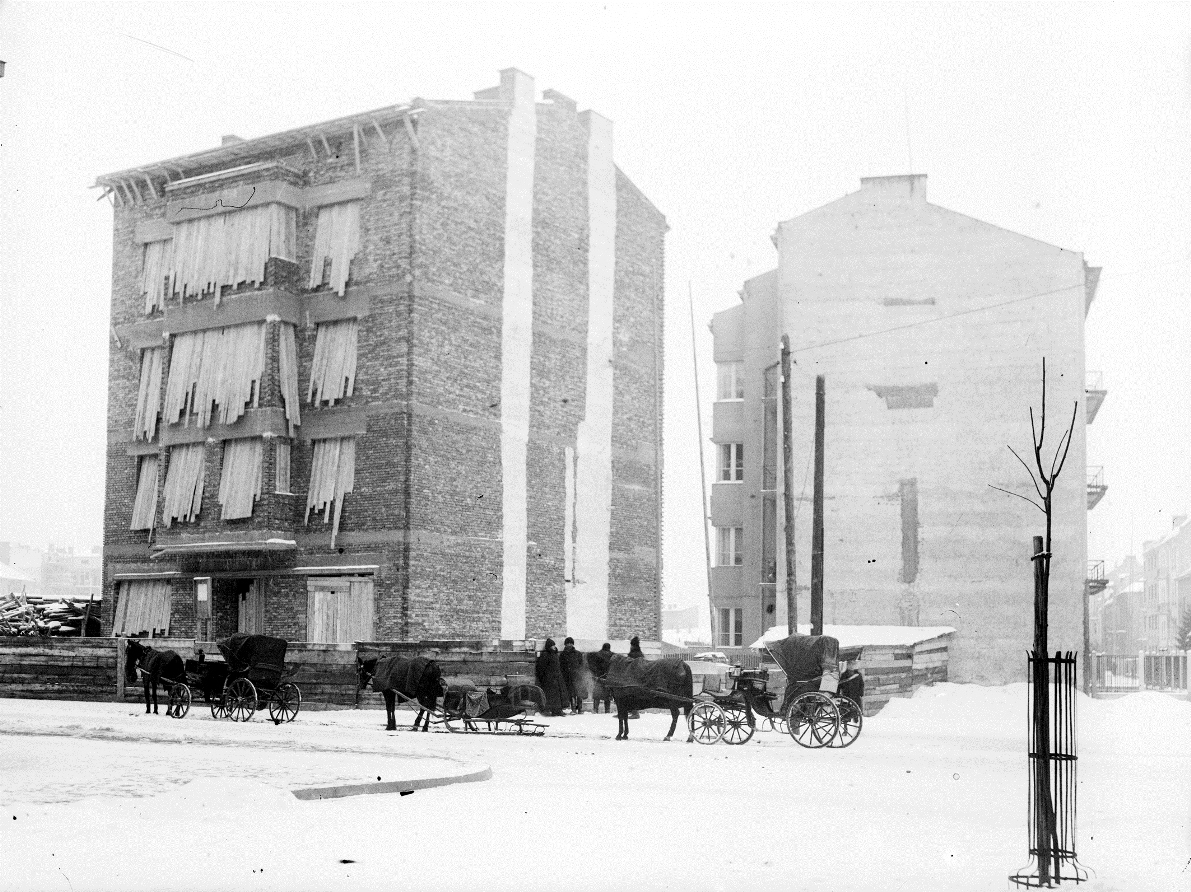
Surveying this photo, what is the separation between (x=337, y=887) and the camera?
897cm

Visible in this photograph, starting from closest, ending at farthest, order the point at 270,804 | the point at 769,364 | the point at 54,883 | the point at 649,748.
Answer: the point at 54,883 → the point at 270,804 → the point at 649,748 → the point at 769,364

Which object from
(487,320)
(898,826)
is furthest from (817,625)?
(898,826)

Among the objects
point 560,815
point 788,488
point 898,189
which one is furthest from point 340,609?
point 560,815

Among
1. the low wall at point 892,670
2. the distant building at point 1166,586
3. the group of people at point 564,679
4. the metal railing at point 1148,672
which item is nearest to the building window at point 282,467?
the group of people at point 564,679

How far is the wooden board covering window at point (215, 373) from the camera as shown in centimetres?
3497

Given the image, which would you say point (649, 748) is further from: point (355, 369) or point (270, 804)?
point (355, 369)

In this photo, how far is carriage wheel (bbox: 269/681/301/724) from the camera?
998 inches

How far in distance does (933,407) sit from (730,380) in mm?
8891

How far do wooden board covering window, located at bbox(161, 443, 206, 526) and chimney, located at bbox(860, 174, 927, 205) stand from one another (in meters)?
19.5

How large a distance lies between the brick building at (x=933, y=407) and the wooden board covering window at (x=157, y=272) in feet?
55.4

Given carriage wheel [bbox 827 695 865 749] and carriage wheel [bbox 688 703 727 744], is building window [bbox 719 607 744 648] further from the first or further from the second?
carriage wheel [bbox 827 695 865 749]

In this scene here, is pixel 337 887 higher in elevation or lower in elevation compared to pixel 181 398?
lower

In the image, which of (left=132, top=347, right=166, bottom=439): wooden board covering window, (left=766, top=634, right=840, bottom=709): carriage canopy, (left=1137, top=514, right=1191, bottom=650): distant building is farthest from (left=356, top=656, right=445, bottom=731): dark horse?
(left=1137, top=514, right=1191, bottom=650): distant building

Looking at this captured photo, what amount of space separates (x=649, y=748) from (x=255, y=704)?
8683mm
